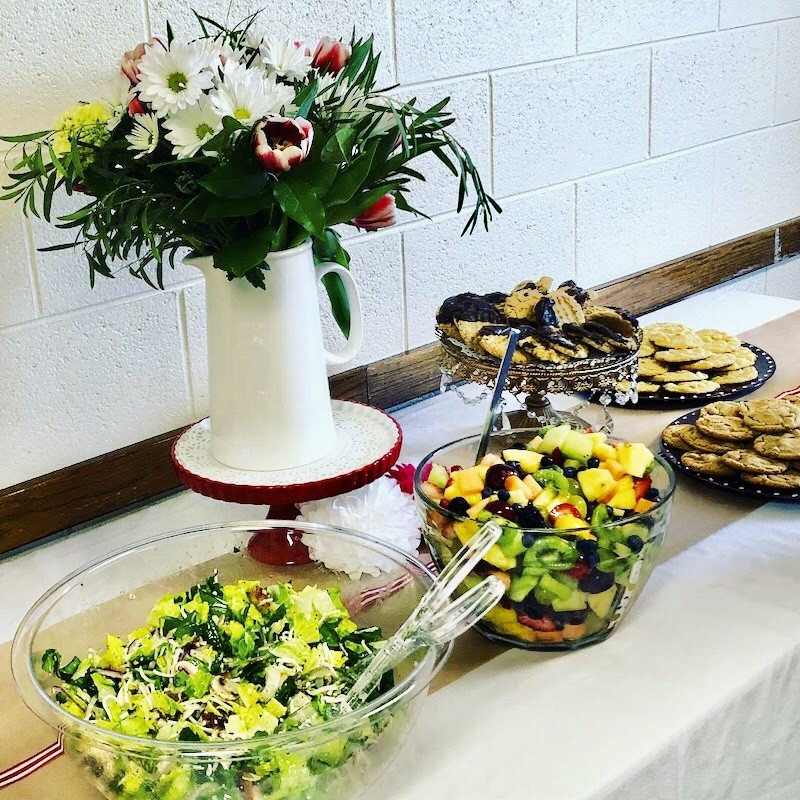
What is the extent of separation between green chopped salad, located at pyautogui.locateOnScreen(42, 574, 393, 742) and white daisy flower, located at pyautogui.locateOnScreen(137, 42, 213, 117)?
1.33 ft

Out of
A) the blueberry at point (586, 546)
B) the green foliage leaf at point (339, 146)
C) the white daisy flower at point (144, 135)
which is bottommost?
the blueberry at point (586, 546)

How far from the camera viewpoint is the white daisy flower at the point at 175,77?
0.93 metres

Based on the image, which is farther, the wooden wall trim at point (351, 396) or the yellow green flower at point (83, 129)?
the wooden wall trim at point (351, 396)

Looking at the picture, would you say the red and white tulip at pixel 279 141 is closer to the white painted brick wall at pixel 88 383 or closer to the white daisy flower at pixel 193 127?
the white daisy flower at pixel 193 127

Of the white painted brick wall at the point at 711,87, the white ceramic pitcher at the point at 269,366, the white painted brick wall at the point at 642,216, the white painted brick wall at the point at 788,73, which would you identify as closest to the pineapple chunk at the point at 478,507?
the white ceramic pitcher at the point at 269,366

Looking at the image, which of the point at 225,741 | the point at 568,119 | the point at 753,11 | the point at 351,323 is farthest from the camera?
the point at 753,11

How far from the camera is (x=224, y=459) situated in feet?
3.60

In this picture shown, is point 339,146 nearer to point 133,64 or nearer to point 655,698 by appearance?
point 133,64

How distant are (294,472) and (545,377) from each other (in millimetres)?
298

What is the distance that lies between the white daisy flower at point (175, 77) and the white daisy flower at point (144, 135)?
0.01 meters

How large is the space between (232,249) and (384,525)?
0.98 ft

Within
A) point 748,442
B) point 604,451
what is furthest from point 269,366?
point 748,442

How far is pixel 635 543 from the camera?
892 millimetres

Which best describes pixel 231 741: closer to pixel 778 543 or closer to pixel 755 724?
pixel 755 724
